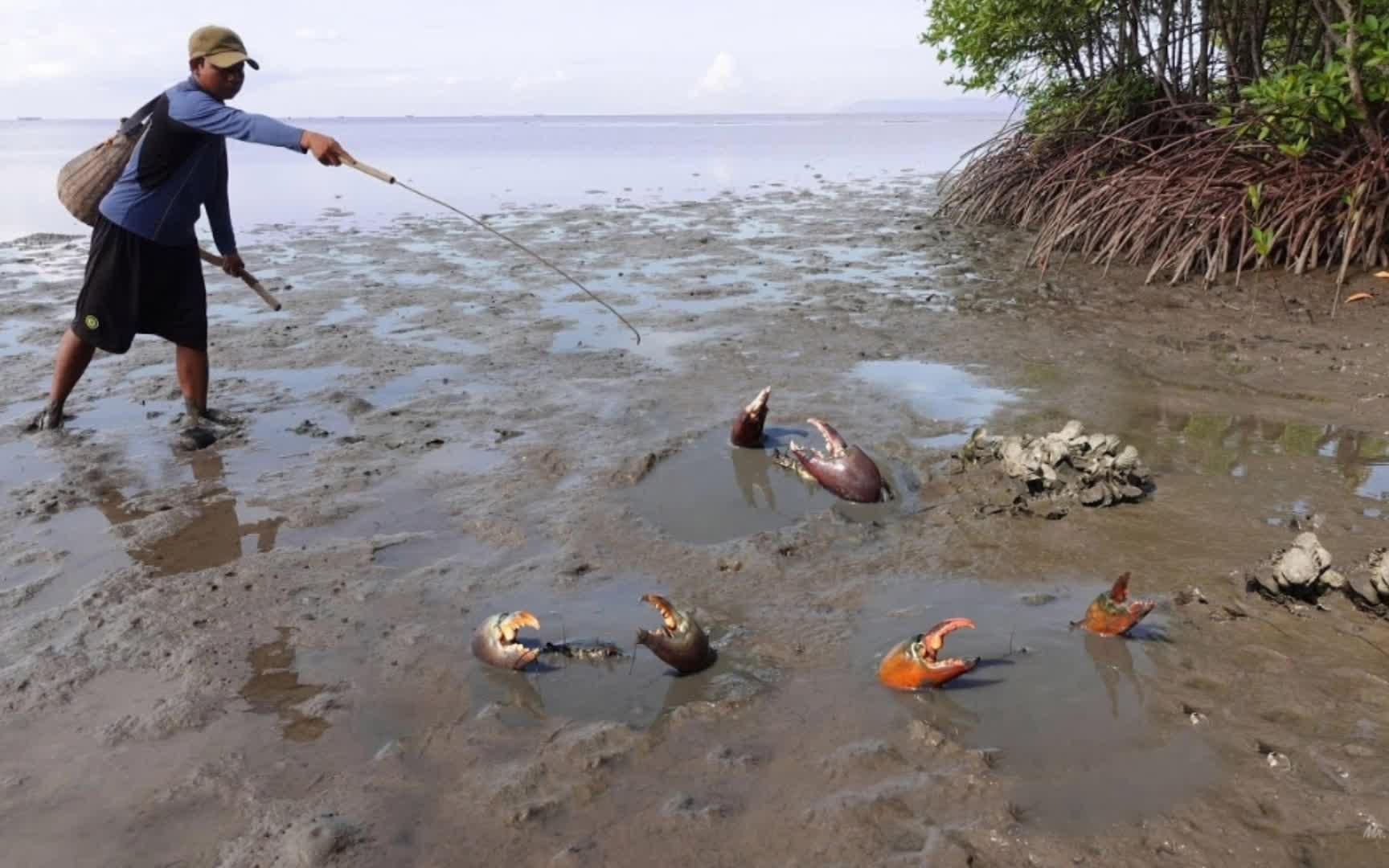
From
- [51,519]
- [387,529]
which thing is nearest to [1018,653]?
[387,529]

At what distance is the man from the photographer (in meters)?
4.46

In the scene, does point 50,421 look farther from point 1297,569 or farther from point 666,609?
point 1297,569

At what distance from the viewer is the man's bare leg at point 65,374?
5051 millimetres

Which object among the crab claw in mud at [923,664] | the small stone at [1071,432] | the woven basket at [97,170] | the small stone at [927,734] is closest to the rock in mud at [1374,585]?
the small stone at [1071,432]

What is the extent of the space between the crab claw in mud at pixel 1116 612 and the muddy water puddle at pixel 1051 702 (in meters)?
0.03

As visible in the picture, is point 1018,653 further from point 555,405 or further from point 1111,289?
point 1111,289

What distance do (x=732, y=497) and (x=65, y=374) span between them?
11.9ft

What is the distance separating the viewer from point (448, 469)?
4637 millimetres

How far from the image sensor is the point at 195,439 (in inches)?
196

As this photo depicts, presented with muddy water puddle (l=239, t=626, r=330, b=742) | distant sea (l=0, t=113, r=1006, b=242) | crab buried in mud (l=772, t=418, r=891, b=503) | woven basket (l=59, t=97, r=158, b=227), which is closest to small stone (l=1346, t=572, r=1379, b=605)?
crab buried in mud (l=772, t=418, r=891, b=503)

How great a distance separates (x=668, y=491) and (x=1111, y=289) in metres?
5.62

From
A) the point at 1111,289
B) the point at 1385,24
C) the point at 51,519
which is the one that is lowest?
the point at 51,519

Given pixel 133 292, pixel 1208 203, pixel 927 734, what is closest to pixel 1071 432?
pixel 927 734

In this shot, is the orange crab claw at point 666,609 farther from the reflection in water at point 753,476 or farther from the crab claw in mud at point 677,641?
the reflection in water at point 753,476
